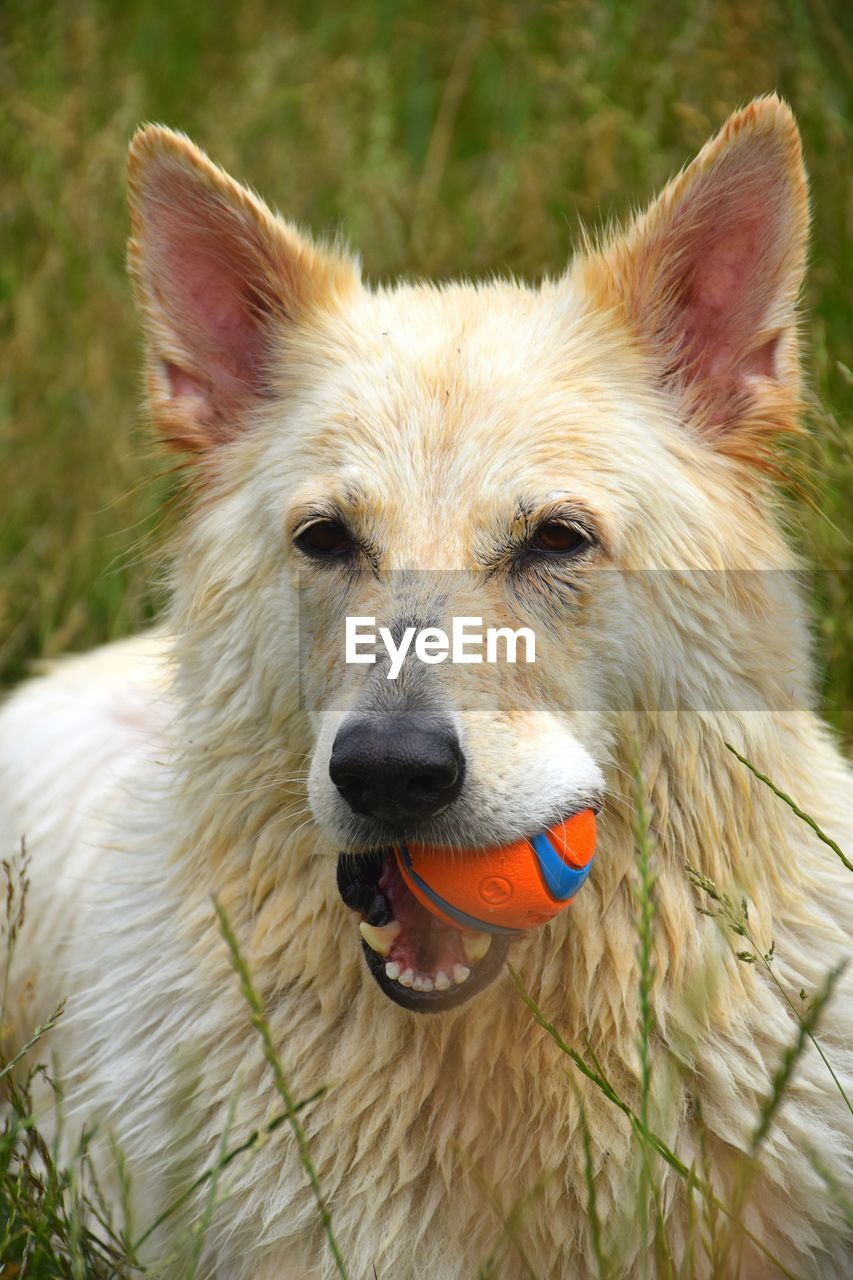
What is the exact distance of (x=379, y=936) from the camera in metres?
2.56

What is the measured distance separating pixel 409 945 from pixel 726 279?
4.84 ft

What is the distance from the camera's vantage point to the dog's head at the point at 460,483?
2492 mm

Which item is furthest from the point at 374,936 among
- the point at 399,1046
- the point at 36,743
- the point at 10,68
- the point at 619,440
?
the point at 10,68

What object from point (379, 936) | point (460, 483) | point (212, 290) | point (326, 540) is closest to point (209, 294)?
point (212, 290)

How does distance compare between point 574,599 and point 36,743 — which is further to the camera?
point 36,743

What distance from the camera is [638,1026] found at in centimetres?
268

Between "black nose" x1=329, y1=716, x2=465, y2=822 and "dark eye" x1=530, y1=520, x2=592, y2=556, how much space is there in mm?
471

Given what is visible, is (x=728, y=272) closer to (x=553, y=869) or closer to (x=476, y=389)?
(x=476, y=389)

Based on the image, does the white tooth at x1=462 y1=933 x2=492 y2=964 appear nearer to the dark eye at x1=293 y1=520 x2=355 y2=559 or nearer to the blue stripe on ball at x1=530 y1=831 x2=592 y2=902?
the blue stripe on ball at x1=530 y1=831 x2=592 y2=902

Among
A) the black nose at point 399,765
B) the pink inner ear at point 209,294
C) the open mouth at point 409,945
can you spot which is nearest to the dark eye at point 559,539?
the black nose at point 399,765

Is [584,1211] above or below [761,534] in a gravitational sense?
below

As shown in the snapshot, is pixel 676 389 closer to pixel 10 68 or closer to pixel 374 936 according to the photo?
pixel 374 936

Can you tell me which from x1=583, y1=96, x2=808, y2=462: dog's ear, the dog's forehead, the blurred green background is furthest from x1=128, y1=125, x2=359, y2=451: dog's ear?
x1=583, y1=96, x2=808, y2=462: dog's ear

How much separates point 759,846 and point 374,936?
2.56 ft
